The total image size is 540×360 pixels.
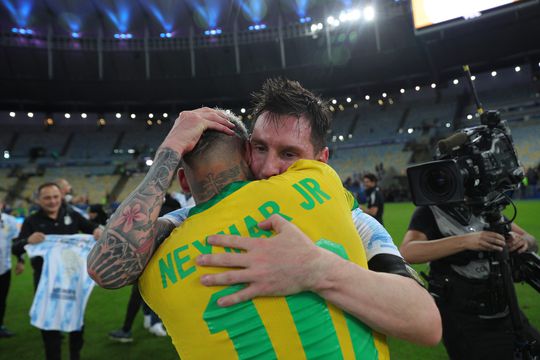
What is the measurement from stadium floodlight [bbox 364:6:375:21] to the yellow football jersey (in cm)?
3258

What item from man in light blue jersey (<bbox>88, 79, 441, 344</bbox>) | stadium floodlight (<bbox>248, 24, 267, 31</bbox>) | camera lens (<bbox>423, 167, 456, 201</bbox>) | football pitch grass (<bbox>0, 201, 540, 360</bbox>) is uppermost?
stadium floodlight (<bbox>248, 24, 267, 31</bbox>)

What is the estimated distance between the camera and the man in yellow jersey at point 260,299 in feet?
3.47

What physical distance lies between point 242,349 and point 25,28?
130ft

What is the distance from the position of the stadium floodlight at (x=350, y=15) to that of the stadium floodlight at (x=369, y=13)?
2.07ft

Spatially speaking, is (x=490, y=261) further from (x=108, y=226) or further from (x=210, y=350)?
(x=108, y=226)

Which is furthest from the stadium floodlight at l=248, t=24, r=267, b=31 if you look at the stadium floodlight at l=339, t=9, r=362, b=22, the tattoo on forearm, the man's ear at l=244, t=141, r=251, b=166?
the tattoo on forearm

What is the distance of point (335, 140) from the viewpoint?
37.8m

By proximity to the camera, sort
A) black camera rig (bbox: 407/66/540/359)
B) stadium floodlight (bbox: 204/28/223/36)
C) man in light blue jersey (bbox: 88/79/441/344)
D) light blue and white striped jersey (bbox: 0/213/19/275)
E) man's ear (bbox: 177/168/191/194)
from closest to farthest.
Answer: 1. man in light blue jersey (bbox: 88/79/441/344)
2. man's ear (bbox: 177/168/191/194)
3. black camera rig (bbox: 407/66/540/359)
4. light blue and white striped jersey (bbox: 0/213/19/275)
5. stadium floodlight (bbox: 204/28/223/36)

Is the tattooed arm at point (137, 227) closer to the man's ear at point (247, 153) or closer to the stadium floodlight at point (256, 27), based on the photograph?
the man's ear at point (247, 153)

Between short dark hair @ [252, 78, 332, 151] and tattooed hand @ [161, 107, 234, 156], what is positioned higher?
short dark hair @ [252, 78, 332, 151]

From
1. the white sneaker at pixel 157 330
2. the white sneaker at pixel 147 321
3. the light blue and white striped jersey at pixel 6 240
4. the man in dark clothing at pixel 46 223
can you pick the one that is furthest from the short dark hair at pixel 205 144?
the light blue and white striped jersey at pixel 6 240

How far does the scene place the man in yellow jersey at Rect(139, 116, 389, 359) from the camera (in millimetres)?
1058

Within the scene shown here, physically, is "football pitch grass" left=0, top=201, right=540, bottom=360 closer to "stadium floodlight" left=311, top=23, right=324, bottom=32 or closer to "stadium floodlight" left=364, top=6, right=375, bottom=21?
"stadium floodlight" left=364, top=6, right=375, bottom=21

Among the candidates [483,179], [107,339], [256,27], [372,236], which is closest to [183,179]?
[372,236]
